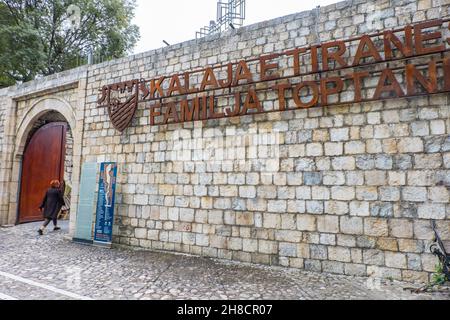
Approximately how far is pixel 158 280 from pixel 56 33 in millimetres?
16374

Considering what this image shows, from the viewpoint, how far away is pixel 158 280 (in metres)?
4.34

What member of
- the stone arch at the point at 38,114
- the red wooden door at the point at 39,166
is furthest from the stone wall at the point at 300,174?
the red wooden door at the point at 39,166

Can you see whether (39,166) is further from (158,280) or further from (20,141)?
(158,280)

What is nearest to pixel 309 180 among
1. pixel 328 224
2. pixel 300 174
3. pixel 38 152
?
pixel 300 174

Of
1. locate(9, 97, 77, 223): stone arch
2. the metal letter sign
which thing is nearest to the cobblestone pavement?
the metal letter sign

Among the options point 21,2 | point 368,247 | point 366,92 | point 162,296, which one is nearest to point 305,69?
point 366,92

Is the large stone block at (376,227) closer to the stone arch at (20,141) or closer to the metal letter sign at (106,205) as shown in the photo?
the metal letter sign at (106,205)

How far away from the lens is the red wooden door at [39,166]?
9.40 meters

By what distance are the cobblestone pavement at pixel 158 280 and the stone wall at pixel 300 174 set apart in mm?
361

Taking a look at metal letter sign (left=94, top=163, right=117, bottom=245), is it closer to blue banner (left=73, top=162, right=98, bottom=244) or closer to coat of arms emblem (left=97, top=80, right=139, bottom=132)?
blue banner (left=73, top=162, right=98, bottom=244)

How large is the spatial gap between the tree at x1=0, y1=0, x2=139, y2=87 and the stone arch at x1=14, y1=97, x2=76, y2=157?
608 cm

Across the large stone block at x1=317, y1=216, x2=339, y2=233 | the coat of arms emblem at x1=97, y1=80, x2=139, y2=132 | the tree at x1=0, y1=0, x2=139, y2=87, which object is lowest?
the large stone block at x1=317, y1=216, x2=339, y2=233

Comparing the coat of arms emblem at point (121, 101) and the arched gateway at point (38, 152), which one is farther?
the arched gateway at point (38, 152)

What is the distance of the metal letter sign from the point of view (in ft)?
21.2
